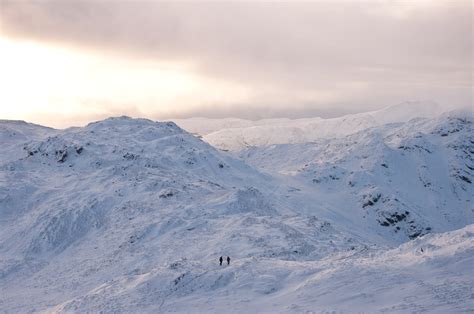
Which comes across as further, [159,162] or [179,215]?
[159,162]

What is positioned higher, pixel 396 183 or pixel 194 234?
pixel 194 234

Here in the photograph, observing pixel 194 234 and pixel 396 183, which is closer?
pixel 194 234

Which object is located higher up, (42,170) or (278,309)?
(42,170)

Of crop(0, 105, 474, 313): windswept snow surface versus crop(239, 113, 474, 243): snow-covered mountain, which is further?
crop(239, 113, 474, 243): snow-covered mountain

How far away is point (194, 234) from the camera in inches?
2363

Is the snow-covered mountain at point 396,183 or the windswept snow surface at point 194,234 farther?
the snow-covered mountain at point 396,183

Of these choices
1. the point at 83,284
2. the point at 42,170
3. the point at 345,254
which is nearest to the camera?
the point at 345,254

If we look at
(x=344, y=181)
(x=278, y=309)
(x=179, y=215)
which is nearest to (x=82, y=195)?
(x=179, y=215)

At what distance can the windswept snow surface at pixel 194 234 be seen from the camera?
33.6 m

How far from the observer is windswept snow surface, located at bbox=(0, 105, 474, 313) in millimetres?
33562

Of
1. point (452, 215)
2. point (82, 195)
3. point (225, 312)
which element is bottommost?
point (452, 215)

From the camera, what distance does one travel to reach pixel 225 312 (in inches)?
1271

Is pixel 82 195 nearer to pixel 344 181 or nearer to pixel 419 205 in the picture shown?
pixel 344 181

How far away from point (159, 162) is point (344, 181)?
71419 mm
